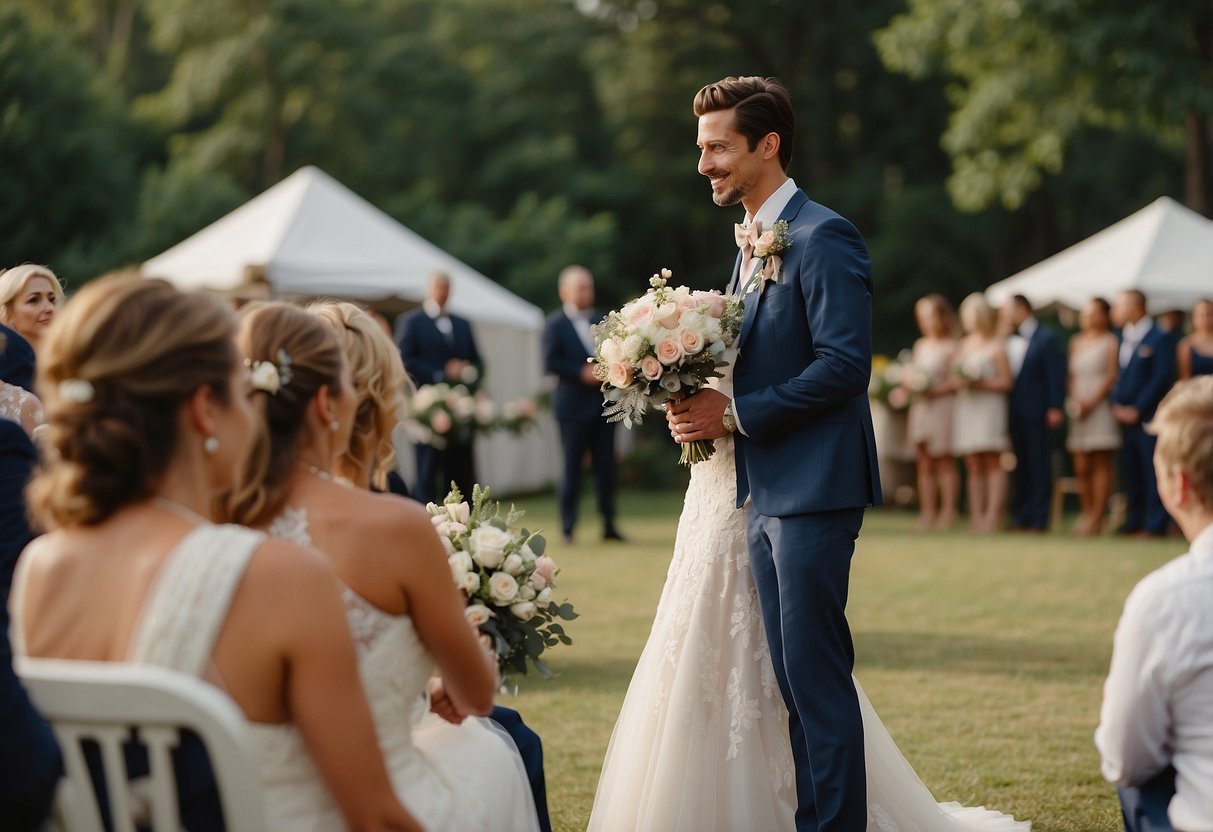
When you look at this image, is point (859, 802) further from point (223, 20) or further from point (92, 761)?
point (223, 20)

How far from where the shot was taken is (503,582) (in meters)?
3.46

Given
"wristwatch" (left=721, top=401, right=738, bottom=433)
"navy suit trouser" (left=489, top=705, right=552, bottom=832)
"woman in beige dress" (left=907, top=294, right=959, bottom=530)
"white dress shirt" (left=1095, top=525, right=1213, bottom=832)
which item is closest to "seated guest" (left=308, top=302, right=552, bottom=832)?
"navy suit trouser" (left=489, top=705, right=552, bottom=832)

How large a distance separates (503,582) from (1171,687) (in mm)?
1586

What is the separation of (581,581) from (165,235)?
19.4 meters

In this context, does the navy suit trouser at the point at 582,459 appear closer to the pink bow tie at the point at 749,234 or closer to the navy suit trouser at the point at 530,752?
the pink bow tie at the point at 749,234

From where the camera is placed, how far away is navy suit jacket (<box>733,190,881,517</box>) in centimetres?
396

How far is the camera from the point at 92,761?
2332mm

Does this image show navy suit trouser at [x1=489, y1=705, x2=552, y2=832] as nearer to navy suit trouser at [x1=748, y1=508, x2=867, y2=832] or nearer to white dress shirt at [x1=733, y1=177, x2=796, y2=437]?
navy suit trouser at [x1=748, y1=508, x2=867, y2=832]

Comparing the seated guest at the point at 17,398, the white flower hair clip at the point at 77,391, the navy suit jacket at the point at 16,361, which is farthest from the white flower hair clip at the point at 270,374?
the navy suit jacket at the point at 16,361

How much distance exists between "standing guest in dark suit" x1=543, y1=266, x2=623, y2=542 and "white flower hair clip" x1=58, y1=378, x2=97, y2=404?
10588mm

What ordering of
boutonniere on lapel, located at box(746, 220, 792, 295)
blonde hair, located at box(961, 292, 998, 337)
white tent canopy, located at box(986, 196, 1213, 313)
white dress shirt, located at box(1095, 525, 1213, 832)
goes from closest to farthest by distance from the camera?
white dress shirt, located at box(1095, 525, 1213, 832) < boutonniere on lapel, located at box(746, 220, 792, 295) < blonde hair, located at box(961, 292, 998, 337) < white tent canopy, located at box(986, 196, 1213, 313)

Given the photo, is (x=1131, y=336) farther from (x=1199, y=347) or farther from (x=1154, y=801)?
(x=1154, y=801)

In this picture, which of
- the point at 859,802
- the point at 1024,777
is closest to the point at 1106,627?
the point at 1024,777

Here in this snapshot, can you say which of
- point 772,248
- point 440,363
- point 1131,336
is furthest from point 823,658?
point 1131,336
